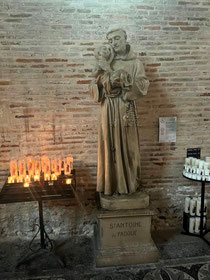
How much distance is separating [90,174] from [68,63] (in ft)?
6.16

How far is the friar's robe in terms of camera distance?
3.57m

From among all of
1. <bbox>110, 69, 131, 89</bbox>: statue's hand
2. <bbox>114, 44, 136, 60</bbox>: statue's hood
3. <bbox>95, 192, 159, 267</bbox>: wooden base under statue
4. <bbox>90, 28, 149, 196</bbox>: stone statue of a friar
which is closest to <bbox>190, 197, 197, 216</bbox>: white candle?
<bbox>95, 192, 159, 267</bbox>: wooden base under statue

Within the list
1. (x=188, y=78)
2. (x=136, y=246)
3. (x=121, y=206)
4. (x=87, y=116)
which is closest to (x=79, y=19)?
(x=87, y=116)

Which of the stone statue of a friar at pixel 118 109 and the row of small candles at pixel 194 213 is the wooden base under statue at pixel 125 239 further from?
the row of small candles at pixel 194 213

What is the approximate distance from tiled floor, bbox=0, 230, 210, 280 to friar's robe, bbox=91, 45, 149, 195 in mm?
1110

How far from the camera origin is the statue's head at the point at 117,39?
3459 mm

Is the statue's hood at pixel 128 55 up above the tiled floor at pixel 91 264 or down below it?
above

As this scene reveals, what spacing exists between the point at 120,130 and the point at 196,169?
150 centimetres

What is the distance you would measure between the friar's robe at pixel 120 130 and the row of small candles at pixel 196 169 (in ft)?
3.47

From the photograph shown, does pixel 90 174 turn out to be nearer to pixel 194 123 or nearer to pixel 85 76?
pixel 85 76

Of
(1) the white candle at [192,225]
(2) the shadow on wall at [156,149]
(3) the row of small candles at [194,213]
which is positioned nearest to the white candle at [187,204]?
(3) the row of small candles at [194,213]

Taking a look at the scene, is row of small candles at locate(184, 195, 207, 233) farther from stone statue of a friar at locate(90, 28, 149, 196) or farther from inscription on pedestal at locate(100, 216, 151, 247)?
stone statue of a friar at locate(90, 28, 149, 196)

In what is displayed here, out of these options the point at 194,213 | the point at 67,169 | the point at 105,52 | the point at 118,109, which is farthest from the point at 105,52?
the point at 194,213

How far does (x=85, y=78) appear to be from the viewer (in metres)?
4.32
